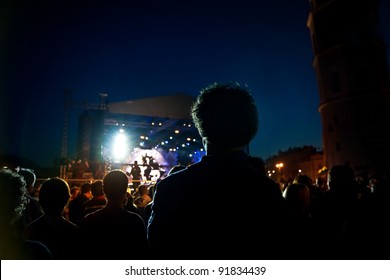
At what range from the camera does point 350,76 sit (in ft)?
104

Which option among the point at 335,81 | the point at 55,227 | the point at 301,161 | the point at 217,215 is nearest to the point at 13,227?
the point at 55,227

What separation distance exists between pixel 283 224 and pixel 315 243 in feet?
5.24

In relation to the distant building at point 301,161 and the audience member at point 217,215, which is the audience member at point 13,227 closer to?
the audience member at point 217,215

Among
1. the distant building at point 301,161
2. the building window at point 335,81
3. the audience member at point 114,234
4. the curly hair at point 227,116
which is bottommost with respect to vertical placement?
the audience member at point 114,234

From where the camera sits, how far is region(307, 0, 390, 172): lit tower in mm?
30281

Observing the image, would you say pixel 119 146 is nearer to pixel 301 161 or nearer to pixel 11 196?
pixel 11 196

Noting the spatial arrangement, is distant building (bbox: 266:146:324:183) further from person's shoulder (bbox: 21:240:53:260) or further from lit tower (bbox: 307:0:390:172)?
person's shoulder (bbox: 21:240:53:260)

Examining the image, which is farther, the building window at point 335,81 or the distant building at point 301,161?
the distant building at point 301,161

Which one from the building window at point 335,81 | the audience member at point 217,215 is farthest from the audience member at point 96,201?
the building window at point 335,81

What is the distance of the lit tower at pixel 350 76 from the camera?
30.3 metres

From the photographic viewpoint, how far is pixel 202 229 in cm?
140

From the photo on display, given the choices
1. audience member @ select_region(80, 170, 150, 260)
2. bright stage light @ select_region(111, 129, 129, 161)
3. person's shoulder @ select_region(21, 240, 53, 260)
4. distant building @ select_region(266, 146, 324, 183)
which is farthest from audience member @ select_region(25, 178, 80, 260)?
distant building @ select_region(266, 146, 324, 183)

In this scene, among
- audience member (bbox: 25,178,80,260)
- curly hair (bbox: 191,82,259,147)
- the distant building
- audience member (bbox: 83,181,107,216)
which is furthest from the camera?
the distant building
